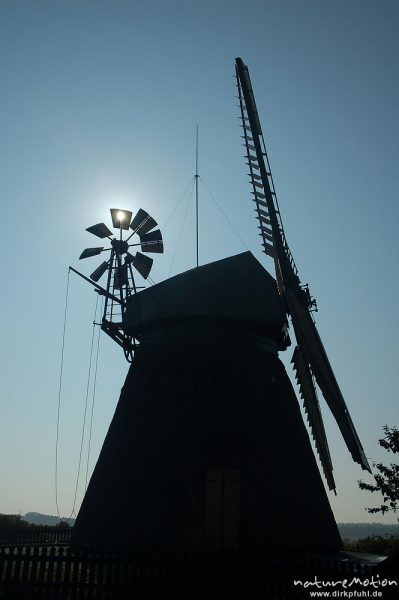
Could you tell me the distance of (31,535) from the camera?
23688 millimetres

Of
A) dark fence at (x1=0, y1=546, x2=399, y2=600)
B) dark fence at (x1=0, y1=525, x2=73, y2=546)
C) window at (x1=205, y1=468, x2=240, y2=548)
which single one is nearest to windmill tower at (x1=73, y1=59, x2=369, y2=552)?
window at (x1=205, y1=468, x2=240, y2=548)

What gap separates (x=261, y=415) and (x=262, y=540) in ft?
11.0

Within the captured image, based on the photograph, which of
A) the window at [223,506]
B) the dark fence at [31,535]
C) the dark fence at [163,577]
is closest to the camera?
the dark fence at [163,577]

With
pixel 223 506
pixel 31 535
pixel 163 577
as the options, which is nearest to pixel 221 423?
pixel 223 506

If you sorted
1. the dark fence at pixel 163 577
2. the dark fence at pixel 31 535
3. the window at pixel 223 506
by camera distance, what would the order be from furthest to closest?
the dark fence at pixel 31 535 → the window at pixel 223 506 → the dark fence at pixel 163 577

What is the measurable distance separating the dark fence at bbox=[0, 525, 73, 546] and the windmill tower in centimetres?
860

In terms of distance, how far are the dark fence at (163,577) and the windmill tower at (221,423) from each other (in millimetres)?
2322

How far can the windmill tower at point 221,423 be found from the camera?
49.7ft

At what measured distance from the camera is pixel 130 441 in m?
16.4

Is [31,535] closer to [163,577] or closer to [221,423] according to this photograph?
[221,423]

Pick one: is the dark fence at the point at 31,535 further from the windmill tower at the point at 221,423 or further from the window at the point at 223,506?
the window at the point at 223,506

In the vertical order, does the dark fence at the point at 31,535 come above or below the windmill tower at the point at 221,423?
below

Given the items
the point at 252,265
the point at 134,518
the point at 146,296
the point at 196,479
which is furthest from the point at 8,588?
the point at 252,265

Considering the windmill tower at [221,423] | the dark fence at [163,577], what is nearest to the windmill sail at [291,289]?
the windmill tower at [221,423]
